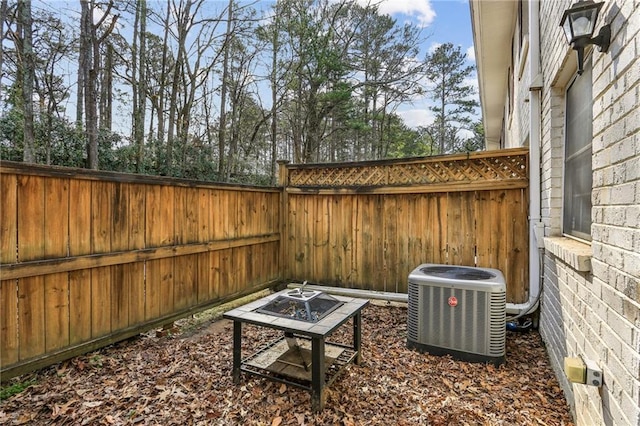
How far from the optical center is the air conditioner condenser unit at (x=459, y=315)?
2.88 metres

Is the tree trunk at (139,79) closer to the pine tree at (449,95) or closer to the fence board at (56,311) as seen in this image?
the fence board at (56,311)

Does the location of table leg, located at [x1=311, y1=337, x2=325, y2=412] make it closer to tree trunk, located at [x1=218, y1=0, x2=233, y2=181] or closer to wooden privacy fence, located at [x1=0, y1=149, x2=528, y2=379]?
wooden privacy fence, located at [x1=0, y1=149, x2=528, y2=379]

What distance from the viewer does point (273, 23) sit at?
31.6ft

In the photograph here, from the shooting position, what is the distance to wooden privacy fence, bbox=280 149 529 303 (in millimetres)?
3834

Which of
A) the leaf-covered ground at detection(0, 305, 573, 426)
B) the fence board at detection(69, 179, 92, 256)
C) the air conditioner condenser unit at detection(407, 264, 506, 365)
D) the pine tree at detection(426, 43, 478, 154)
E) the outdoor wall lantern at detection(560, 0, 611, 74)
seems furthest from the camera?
the pine tree at detection(426, 43, 478, 154)

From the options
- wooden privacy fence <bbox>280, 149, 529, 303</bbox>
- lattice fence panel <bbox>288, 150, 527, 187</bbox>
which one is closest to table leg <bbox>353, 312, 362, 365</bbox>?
wooden privacy fence <bbox>280, 149, 529, 303</bbox>

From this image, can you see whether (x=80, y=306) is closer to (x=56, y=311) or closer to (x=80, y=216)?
(x=56, y=311)

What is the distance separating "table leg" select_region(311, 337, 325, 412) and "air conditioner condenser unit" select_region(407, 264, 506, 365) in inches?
50.6

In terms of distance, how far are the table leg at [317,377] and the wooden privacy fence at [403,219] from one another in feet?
8.02

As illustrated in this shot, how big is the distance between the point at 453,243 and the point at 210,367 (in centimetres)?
303

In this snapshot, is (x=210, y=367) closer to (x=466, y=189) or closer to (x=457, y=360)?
(x=457, y=360)

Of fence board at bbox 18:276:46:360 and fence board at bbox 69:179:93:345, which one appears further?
fence board at bbox 69:179:93:345

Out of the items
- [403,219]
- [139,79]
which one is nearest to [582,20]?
[403,219]

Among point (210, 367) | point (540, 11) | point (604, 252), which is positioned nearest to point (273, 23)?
point (540, 11)
